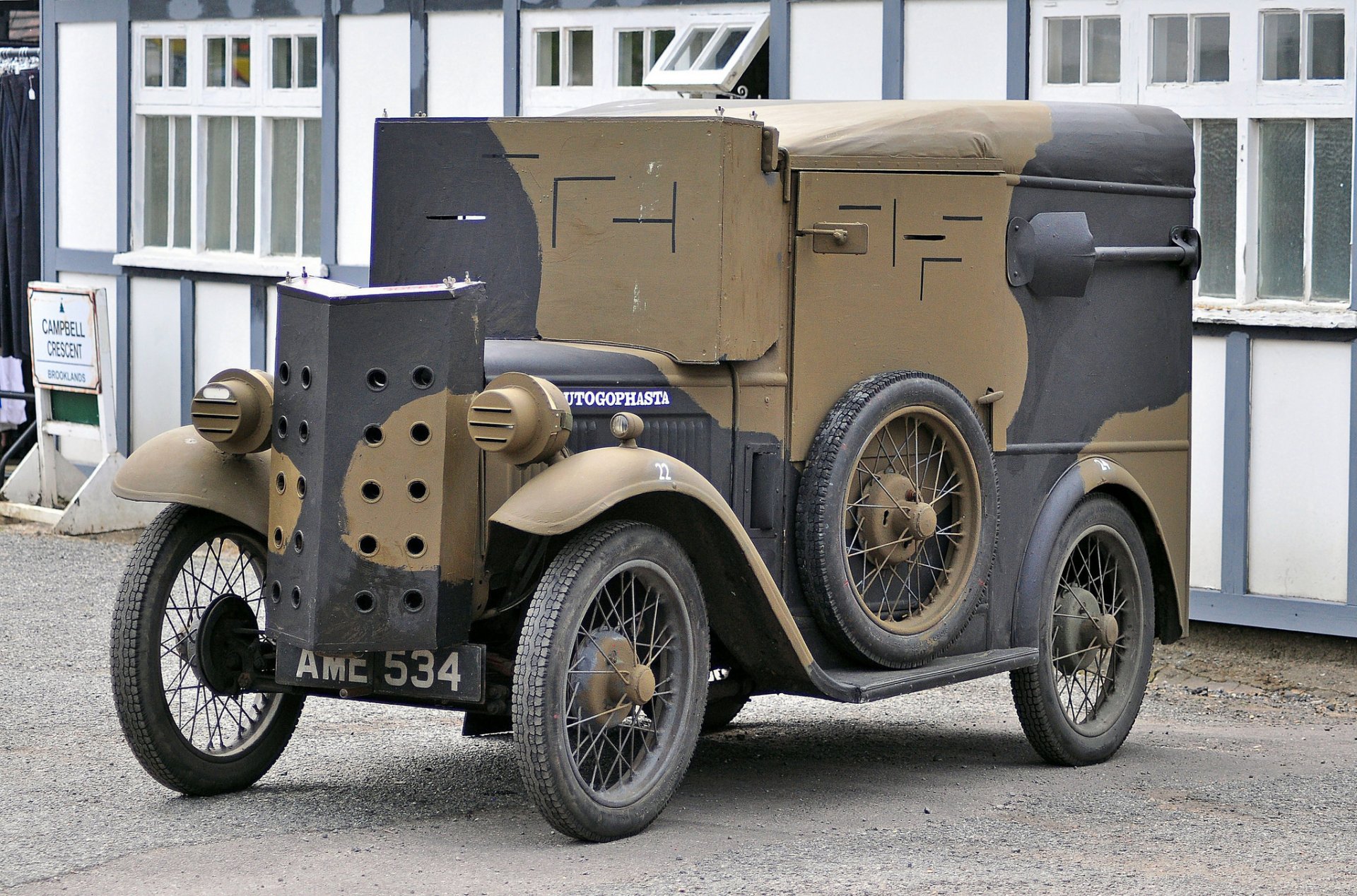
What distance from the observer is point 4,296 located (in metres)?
14.6

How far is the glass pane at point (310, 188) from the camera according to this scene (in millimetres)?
12742

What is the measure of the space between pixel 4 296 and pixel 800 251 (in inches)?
405

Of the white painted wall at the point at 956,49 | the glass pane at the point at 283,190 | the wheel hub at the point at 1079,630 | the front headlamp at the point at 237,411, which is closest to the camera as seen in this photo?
the front headlamp at the point at 237,411

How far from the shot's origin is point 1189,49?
8930 mm

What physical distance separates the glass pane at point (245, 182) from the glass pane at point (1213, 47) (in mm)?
6617

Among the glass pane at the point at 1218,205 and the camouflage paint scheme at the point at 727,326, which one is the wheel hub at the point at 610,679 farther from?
the glass pane at the point at 1218,205

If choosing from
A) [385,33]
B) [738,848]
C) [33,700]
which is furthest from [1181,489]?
[385,33]

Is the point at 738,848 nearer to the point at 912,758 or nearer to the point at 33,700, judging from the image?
the point at 912,758

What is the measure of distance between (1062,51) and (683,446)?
14.9ft

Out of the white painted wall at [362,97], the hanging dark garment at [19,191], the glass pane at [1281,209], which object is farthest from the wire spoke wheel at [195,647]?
the hanging dark garment at [19,191]

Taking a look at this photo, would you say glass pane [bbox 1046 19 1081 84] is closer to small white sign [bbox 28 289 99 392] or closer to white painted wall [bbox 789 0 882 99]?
white painted wall [bbox 789 0 882 99]

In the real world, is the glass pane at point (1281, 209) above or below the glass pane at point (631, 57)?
below

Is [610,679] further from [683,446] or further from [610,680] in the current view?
[683,446]

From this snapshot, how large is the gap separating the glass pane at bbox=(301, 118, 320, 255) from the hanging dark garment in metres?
2.85
